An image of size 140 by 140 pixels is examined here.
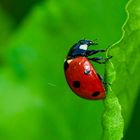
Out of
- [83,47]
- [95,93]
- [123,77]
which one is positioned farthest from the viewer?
[83,47]

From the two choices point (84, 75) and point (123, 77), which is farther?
point (84, 75)

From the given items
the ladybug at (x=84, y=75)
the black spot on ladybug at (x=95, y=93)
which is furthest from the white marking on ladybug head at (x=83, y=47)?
the black spot on ladybug at (x=95, y=93)

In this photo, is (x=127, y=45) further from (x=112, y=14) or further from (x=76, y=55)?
(x=76, y=55)

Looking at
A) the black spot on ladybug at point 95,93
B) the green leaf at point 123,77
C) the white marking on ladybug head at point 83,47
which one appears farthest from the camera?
the white marking on ladybug head at point 83,47

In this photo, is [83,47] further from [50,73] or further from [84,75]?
[50,73]

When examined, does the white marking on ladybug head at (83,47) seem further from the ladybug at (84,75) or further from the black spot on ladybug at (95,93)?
the black spot on ladybug at (95,93)

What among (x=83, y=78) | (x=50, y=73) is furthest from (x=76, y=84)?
(x=50, y=73)

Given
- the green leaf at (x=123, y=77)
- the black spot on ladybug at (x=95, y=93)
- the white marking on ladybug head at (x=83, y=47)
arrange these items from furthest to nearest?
the white marking on ladybug head at (x=83, y=47), the black spot on ladybug at (x=95, y=93), the green leaf at (x=123, y=77)

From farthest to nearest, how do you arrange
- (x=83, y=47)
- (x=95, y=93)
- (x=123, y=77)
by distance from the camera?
(x=83, y=47) → (x=95, y=93) → (x=123, y=77)
